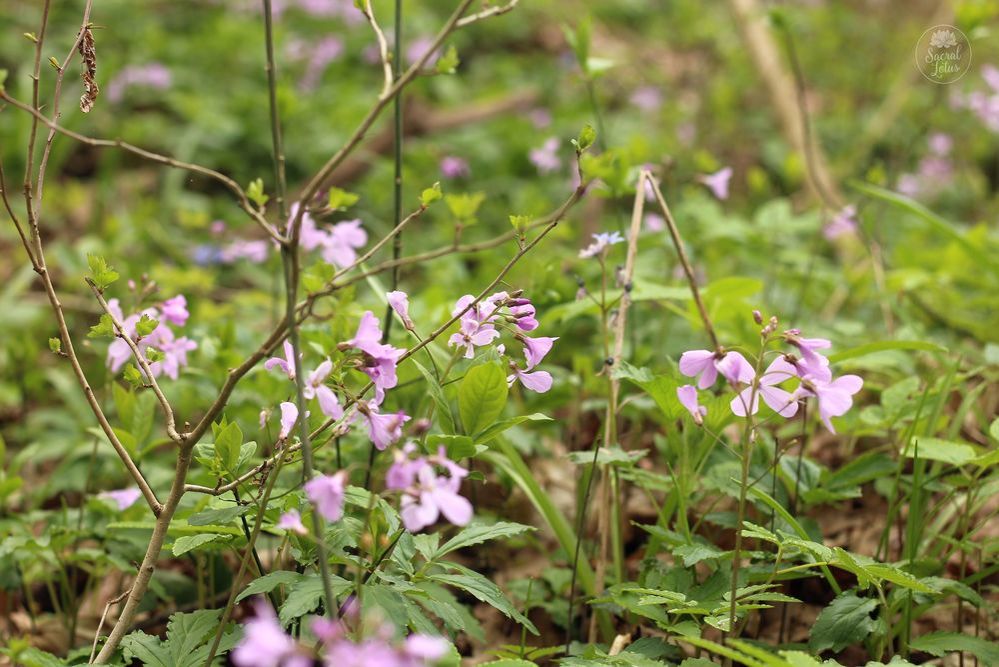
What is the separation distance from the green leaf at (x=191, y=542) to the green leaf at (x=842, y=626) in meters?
1.02

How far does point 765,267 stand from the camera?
3.54 meters

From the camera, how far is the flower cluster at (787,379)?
1.40 m

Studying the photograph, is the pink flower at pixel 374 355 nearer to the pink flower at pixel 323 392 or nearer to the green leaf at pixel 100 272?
the pink flower at pixel 323 392

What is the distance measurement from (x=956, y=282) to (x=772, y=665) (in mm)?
2711

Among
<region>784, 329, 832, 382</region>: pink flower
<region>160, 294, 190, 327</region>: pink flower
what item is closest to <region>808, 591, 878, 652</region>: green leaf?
<region>784, 329, 832, 382</region>: pink flower

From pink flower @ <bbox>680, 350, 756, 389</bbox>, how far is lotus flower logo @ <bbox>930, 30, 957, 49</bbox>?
2.44 m

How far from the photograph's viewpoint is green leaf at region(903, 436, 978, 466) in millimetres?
1708

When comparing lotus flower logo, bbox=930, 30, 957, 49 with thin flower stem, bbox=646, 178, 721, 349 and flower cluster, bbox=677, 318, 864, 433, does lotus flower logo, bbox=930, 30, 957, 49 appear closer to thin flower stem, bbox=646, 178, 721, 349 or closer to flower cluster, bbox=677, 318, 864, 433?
thin flower stem, bbox=646, 178, 721, 349

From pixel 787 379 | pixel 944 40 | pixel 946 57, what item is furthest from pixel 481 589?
pixel 944 40

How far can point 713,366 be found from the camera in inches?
57.2

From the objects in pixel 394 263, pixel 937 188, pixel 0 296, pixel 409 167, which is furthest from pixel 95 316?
pixel 937 188

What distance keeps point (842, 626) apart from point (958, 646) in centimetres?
22

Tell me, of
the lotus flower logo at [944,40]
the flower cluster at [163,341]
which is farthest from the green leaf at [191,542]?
the lotus flower logo at [944,40]

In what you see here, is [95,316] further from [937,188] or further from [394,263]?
[937,188]
